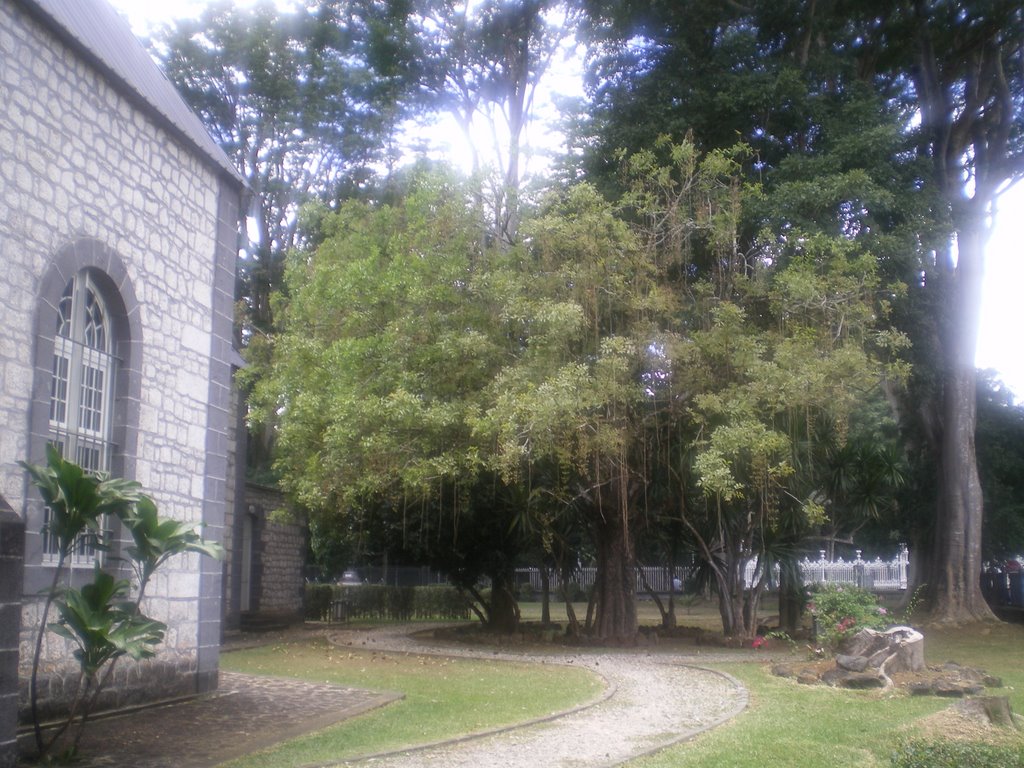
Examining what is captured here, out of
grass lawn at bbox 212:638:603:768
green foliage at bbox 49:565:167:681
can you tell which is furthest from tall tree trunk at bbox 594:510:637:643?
green foliage at bbox 49:565:167:681

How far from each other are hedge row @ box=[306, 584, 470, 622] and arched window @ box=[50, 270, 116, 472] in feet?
63.0

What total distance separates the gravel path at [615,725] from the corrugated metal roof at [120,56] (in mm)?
6639

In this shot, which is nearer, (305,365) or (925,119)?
(305,365)

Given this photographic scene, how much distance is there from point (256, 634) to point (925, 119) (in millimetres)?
19035

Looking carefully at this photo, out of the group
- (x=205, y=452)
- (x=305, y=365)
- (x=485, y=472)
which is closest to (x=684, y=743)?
(x=205, y=452)

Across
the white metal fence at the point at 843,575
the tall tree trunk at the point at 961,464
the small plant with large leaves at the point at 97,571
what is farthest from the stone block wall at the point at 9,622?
the white metal fence at the point at 843,575

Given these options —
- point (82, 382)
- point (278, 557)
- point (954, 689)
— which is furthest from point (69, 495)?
point (278, 557)

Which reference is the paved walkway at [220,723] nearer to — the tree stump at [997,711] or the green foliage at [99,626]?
the green foliage at [99,626]

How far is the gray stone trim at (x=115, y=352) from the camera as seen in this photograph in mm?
8461

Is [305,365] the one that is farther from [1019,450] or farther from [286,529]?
[1019,450]

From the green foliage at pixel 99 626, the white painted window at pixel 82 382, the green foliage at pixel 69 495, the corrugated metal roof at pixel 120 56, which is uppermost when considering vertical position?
the corrugated metal roof at pixel 120 56

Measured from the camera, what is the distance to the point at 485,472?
1827 centimetres

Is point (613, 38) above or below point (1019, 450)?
above

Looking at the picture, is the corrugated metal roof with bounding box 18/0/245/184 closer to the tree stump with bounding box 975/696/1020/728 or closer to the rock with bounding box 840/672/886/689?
the rock with bounding box 840/672/886/689
